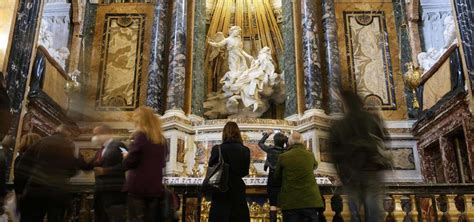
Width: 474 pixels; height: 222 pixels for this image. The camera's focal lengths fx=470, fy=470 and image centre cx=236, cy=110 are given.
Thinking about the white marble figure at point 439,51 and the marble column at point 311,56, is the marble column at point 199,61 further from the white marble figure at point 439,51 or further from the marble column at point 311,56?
the white marble figure at point 439,51

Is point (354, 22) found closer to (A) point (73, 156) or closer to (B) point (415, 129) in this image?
(B) point (415, 129)

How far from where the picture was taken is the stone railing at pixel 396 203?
4.41 meters

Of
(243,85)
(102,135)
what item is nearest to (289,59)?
(243,85)

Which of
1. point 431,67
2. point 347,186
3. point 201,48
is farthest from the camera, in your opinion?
point 201,48

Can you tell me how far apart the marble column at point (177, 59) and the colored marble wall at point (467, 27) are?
472cm

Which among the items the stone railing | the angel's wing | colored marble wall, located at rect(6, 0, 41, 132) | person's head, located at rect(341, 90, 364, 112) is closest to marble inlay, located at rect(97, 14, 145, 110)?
the angel's wing

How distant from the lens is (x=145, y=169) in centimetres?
333

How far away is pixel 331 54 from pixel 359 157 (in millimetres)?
5792

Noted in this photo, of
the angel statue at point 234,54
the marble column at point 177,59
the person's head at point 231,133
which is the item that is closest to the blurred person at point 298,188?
the person's head at point 231,133

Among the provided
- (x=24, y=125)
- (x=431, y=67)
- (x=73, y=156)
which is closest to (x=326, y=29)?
(x=431, y=67)

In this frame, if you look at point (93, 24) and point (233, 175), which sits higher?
point (93, 24)

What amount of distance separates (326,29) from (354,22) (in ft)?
3.85

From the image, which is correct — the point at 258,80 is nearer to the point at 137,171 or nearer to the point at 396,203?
the point at 396,203

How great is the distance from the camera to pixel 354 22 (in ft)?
32.9
